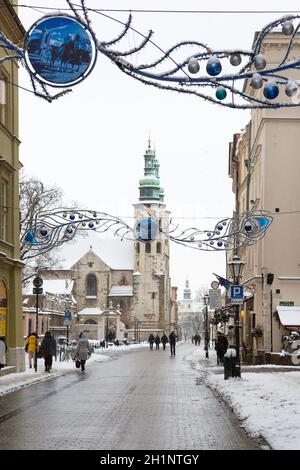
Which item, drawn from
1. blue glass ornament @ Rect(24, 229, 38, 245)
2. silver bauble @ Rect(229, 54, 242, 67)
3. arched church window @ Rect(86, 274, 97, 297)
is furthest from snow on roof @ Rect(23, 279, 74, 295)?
silver bauble @ Rect(229, 54, 242, 67)

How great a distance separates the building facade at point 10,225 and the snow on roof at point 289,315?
1296cm

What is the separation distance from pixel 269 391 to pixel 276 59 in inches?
938

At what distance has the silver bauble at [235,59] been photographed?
12.0 meters

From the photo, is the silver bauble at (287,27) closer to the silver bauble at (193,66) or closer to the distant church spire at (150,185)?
the silver bauble at (193,66)

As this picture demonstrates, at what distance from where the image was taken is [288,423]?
14.6 meters

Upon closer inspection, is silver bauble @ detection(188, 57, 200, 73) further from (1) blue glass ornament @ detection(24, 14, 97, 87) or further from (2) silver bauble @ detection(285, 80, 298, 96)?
(1) blue glass ornament @ detection(24, 14, 97, 87)

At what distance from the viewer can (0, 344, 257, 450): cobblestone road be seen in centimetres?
1329

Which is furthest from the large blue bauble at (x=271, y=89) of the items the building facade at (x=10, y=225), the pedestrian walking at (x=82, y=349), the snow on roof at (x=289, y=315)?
the snow on roof at (x=289, y=315)

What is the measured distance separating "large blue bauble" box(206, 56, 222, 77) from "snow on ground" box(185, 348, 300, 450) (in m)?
5.12

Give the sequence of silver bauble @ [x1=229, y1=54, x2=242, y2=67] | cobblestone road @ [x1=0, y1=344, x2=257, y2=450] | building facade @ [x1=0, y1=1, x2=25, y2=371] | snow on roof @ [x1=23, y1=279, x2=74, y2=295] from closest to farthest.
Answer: silver bauble @ [x1=229, y1=54, x2=242, y2=67] → cobblestone road @ [x1=0, y1=344, x2=257, y2=450] → building facade @ [x1=0, y1=1, x2=25, y2=371] → snow on roof @ [x1=23, y1=279, x2=74, y2=295]

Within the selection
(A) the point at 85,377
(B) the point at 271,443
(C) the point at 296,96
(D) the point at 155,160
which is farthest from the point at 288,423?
(D) the point at 155,160

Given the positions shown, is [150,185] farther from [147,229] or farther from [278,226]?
[147,229]

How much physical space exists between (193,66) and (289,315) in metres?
31.1
